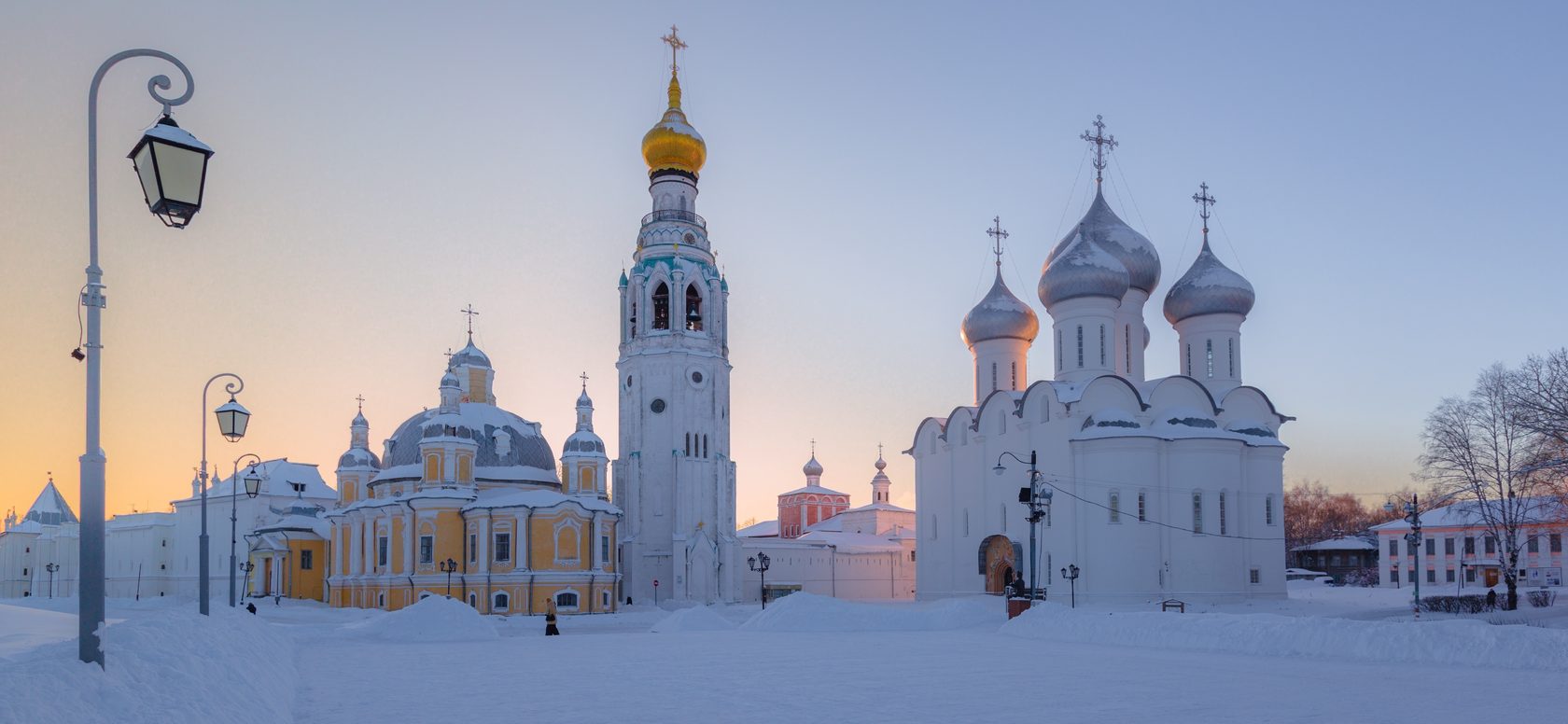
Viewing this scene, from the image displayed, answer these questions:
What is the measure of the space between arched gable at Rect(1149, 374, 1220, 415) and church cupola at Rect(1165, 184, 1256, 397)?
2919 millimetres

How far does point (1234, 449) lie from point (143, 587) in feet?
244

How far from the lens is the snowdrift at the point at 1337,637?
16.2 m

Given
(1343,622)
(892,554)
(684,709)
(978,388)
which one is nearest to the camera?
(684,709)

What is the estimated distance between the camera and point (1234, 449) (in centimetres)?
3853

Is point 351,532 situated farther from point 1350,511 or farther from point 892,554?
point 1350,511

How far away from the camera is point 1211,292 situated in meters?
42.5

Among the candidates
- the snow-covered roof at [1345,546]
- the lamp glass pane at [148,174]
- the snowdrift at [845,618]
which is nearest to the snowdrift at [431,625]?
the snowdrift at [845,618]

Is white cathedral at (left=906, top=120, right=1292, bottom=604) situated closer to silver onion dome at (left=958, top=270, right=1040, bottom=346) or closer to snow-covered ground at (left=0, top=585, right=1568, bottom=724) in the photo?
silver onion dome at (left=958, top=270, right=1040, bottom=346)

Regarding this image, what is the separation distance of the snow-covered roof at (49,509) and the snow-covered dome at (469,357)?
186ft

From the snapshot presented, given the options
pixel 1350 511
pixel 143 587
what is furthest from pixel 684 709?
pixel 1350 511

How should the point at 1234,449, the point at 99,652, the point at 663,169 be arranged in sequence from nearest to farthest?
the point at 99,652, the point at 1234,449, the point at 663,169

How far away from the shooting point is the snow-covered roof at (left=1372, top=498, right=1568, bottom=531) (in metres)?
37.8

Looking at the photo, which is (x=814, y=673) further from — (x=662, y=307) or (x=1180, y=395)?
(x=662, y=307)

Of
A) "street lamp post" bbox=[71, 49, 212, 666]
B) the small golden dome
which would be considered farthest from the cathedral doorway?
"street lamp post" bbox=[71, 49, 212, 666]
